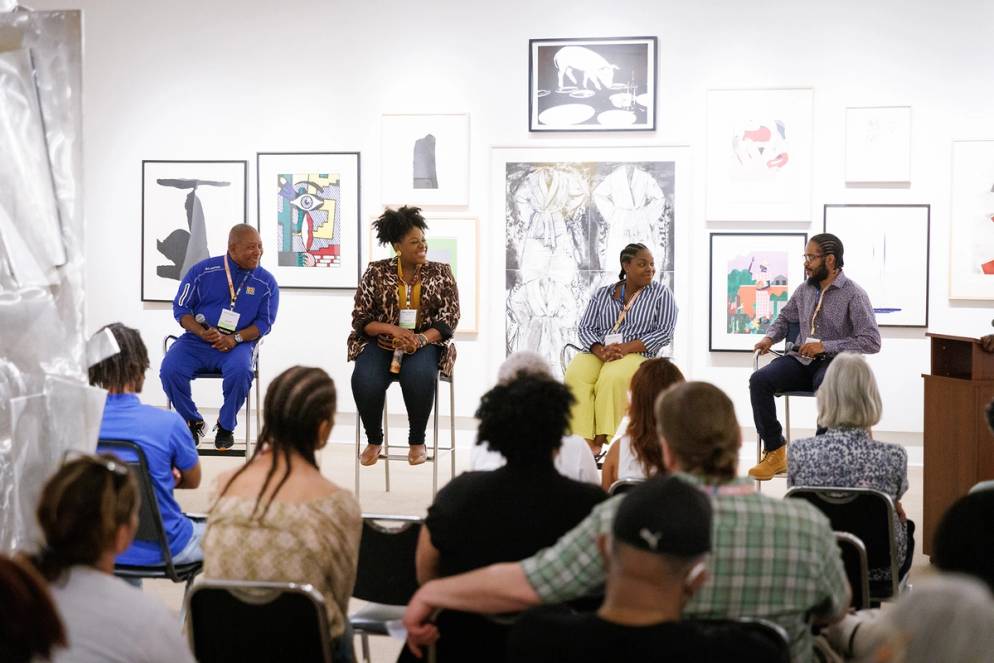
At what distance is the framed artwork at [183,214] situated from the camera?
828 centimetres

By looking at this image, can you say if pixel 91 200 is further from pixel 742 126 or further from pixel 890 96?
pixel 890 96

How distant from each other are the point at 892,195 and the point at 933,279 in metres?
0.66

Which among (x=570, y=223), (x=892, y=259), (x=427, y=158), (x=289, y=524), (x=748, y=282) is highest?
(x=427, y=158)

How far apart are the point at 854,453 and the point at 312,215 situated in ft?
18.1

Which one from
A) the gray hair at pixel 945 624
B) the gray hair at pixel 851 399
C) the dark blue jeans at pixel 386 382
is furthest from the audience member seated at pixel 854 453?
the dark blue jeans at pixel 386 382

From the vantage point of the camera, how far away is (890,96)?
7594 mm

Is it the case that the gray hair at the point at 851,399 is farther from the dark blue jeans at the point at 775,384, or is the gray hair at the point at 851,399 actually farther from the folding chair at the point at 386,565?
the dark blue jeans at the point at 775,384

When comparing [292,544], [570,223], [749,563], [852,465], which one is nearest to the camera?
[749,563]

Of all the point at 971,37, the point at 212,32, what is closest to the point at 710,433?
the point at 971,37

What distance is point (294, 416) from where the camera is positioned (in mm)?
2611

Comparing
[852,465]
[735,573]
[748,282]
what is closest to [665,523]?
[735,573]

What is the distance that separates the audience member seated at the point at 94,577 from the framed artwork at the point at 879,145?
264 inches

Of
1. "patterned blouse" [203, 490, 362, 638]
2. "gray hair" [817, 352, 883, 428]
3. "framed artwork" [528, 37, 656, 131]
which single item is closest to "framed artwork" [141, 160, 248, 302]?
"framed artwork" [528, 37, 656, 131]

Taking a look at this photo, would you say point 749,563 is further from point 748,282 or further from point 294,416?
point 748,282
